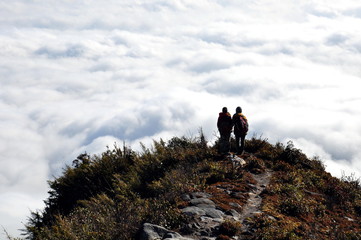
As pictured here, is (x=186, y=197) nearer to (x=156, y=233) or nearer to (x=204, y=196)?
(x=204, y=196)

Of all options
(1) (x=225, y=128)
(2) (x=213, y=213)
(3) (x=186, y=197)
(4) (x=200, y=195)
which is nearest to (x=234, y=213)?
(2) (x=213, y=213)

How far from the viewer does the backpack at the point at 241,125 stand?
17.3 m

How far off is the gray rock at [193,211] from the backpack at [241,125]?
23.6 feet

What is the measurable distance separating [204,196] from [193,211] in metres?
1.45

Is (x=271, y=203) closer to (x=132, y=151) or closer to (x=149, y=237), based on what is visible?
(x=149, y=237)

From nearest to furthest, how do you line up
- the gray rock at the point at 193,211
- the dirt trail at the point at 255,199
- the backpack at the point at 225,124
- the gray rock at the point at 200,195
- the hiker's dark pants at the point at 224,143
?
the gray rock at the point at 193,211 → the dirt trail at the point at 255,199 → the gray rock at the point at 200,195 → the backpack at the point at 225,124 → the hiker's dark pants at the point at 224,143

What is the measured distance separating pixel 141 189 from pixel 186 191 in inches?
90.0

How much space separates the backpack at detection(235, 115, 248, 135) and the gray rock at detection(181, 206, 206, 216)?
23.6 ft

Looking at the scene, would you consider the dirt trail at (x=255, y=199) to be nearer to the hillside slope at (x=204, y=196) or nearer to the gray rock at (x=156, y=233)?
the hillside slope at (x=204, y=196)

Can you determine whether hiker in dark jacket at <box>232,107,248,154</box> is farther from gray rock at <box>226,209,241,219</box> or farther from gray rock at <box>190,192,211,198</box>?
gray rock at <box>226,209,241,219</box>

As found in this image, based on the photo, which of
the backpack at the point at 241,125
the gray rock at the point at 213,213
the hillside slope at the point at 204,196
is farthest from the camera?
the backpack at the point at 241,125

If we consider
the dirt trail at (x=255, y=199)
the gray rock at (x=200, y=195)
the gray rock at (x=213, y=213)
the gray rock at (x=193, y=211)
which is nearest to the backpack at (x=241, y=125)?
the dirt trail at (x=255, y=199)

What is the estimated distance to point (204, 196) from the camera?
11.8 m

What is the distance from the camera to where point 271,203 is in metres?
11.8
